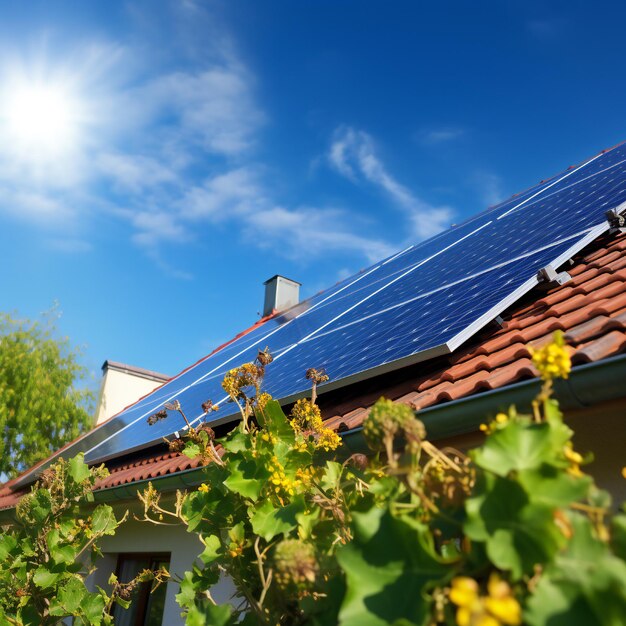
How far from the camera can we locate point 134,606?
22.0ft

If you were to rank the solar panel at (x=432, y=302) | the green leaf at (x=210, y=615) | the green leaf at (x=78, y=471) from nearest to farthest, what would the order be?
the green leaf at (x=210, y=615), the solar panel at (x=432, y=302), the green leaf at (x=78, y=471)

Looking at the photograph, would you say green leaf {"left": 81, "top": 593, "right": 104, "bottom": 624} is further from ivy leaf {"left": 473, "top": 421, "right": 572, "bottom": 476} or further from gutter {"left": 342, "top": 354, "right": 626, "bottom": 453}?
ivy leaf {"left": 473, "top": 421, "right": 572, "bottom": 476}

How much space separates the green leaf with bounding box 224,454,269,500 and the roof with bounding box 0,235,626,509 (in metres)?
0.71

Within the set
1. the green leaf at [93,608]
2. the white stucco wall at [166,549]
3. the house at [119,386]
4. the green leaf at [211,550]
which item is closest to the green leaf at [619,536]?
the green leaf at [211,550]

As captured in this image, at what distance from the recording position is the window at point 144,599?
20.7ft

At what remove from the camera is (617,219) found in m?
4.58

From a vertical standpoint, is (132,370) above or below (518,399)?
above

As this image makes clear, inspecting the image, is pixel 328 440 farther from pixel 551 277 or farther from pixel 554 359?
pixel 551 277

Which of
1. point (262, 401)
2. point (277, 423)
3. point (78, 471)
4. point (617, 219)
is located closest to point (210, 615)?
point (277, 423)

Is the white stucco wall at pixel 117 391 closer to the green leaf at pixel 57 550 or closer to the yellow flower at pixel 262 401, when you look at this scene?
the green leaf at pixel 57 550

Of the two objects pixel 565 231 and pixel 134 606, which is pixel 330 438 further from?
pixel 134 606

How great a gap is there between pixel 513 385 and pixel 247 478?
1.24m

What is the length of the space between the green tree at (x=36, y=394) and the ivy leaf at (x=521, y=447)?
20.6 m

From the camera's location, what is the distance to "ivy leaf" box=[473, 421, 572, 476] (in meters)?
1.09
